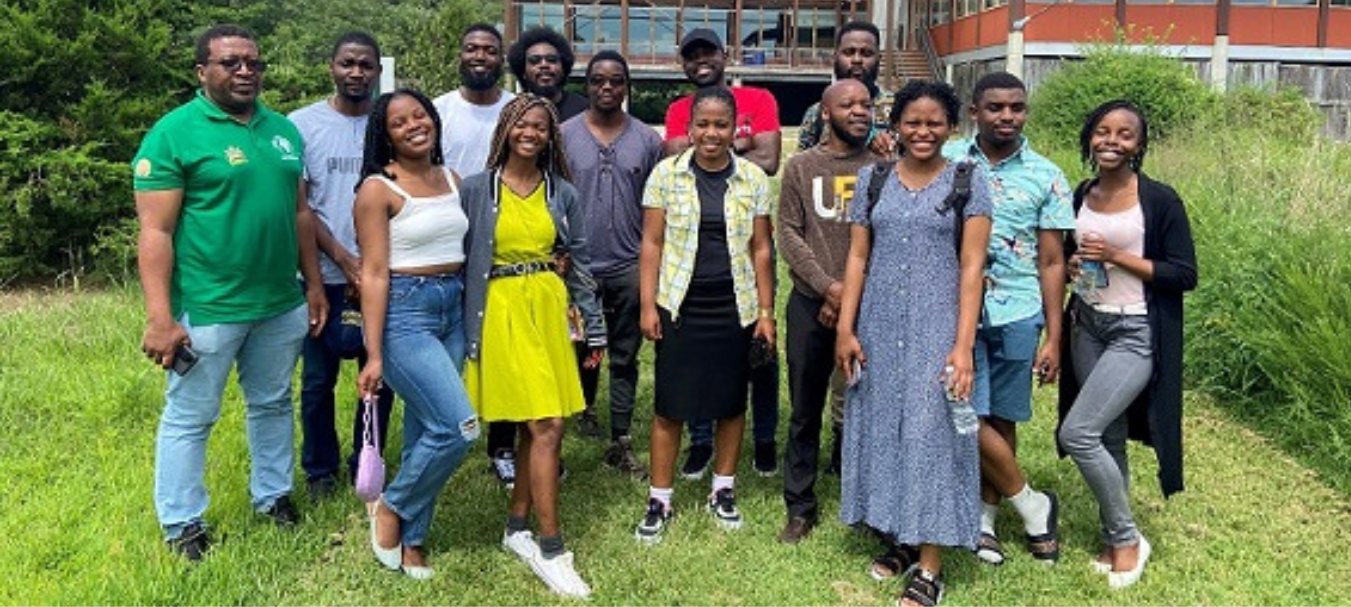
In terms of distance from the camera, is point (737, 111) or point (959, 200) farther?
point (737, 111)

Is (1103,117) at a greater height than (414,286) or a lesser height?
greater

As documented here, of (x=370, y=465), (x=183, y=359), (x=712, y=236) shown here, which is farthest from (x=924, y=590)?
(x=183, y=359)

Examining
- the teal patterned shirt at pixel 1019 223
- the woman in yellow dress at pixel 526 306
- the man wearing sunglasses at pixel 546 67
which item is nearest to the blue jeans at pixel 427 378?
the woman in yellow dress at pixel 526 306

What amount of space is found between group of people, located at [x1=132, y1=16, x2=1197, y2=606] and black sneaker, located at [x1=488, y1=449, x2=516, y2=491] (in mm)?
765

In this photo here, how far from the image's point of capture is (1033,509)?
391cm

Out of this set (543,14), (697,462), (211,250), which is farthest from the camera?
(543,14)

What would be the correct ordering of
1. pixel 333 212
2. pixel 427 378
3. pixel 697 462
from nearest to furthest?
pixel 427 378, pixel 333 212, pixel 697 462

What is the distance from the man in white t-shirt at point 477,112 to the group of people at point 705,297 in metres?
0.54

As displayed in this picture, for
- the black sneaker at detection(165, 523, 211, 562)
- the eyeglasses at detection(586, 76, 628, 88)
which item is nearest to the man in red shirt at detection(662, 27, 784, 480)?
the eyeglasses at detection(586, 76, 628, 88)

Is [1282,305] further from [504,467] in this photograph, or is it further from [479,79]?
[479,79]

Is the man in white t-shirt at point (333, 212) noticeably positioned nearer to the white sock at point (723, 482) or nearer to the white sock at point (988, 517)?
the white sock at point (723, 482)

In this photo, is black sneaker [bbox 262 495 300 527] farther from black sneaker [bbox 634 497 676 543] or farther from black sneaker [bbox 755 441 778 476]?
black sneaker [bbox 755 441 778 476]

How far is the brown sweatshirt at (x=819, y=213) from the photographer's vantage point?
156 inches

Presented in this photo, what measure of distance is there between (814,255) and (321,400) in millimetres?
2198
